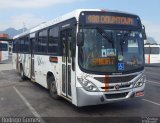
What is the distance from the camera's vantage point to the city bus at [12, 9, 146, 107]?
862 centimetres

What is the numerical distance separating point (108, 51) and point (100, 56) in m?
0.30

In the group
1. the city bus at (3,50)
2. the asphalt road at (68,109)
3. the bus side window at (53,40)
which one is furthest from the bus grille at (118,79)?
the city bus at (3,50)

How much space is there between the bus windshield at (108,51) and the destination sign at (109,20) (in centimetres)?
26

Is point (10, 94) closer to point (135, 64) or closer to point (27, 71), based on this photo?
point (27, 71)

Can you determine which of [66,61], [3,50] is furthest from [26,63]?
[3,50]

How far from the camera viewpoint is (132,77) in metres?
9.19

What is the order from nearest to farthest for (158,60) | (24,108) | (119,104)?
(24,108)
(119,104)
(158,60)

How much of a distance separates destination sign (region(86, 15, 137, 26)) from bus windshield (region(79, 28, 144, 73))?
258 mm

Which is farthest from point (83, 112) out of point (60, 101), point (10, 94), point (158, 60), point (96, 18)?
point (158, 60)

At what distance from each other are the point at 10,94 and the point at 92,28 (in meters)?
5.83

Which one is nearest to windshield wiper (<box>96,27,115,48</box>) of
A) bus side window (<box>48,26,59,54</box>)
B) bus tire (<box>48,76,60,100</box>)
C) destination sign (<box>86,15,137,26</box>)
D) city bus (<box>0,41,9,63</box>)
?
destination sign (<box>86,15,137,26</box>)

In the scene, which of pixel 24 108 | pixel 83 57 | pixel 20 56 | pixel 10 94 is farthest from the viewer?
pixel 20 56

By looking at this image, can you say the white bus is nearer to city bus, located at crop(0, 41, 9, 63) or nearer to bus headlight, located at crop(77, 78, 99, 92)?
city bus, located at crop(0, 41, 9, 63)

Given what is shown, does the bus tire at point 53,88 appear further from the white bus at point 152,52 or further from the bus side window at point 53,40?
the white bus at point 152,52
